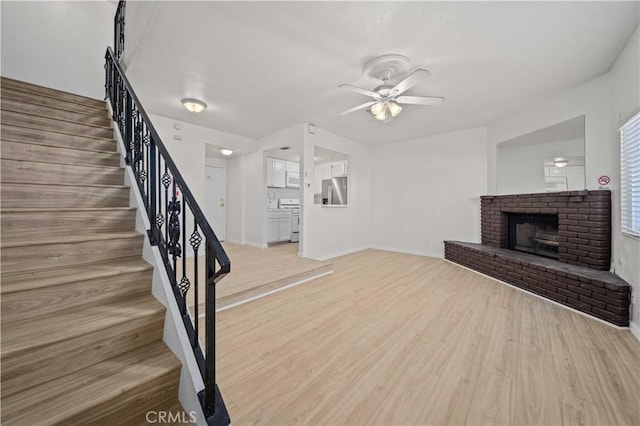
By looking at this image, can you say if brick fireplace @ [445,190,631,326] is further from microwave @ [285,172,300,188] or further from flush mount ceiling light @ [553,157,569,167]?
microwave @ [285,172,300,188]

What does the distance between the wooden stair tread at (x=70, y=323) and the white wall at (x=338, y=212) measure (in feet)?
10.5

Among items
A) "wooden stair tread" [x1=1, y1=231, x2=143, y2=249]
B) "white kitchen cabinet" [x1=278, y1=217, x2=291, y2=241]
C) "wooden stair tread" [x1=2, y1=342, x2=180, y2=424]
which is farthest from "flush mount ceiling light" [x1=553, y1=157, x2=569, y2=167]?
"wooden stair tread" [x1=1, y1=231, x2=143, y2=249]

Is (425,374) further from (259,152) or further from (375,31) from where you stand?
(259,152)

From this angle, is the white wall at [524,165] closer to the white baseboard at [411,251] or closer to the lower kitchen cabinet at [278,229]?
the white baseboard at [411,251]

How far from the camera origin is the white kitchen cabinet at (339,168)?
6.09 m

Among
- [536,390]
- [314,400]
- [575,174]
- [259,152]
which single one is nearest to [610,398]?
[536,390]

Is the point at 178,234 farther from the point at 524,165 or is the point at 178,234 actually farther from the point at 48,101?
the point at 524,165

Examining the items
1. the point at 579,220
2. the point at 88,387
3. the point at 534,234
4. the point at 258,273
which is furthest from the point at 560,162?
the point at 88,387

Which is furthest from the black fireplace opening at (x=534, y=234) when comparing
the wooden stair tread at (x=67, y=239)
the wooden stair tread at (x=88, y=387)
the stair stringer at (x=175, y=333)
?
the wooden stair tread at (x=67, y=239)

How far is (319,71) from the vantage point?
270 centimetres

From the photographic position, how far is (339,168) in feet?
20.9

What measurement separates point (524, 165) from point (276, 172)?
202 inches

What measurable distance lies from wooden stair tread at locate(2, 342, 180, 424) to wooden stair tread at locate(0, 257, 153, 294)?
1.55 ft

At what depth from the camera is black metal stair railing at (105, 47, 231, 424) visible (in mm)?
1040
